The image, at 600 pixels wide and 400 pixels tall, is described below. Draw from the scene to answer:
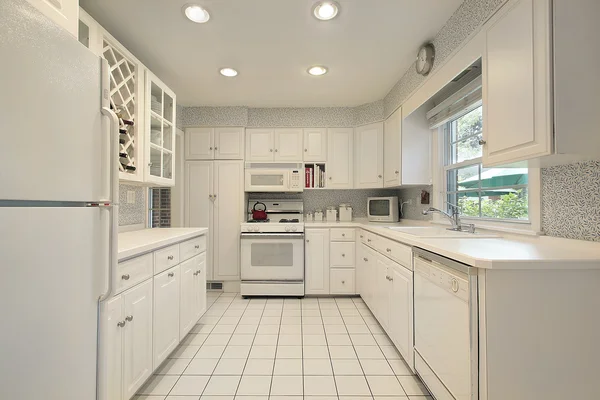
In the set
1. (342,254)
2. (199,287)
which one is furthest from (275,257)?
(199,287)

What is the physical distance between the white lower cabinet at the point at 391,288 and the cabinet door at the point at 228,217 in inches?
63.4

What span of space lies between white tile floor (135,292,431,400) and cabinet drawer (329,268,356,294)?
455 millimetres

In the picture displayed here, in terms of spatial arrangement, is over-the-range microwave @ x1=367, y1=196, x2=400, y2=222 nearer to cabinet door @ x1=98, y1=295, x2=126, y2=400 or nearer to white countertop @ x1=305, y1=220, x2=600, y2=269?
white countertop @ x1=305, y1=220, x2=600, y2=269

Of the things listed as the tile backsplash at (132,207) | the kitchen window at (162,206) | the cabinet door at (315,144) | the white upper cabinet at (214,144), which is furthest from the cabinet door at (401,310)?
the kitchen window at (162,206)

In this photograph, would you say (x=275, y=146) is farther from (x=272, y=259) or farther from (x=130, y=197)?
(x=130, y=197)

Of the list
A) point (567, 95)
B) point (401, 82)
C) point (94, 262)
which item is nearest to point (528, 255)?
point (567, 95)

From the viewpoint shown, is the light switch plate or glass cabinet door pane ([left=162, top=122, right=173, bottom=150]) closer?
the light switch plate

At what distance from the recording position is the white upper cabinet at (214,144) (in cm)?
364

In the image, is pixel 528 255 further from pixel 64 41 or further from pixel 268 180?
pixel 268 180

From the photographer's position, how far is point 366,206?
153 inches

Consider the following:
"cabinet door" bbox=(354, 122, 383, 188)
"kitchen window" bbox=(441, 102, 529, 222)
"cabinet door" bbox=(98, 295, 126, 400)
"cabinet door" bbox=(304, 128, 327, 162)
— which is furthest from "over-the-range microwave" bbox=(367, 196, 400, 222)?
"cabinet door" bbox=(98, 295, 126, 400)

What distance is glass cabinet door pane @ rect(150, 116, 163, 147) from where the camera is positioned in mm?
2344

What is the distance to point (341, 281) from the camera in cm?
338

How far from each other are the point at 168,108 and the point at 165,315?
1.82m
